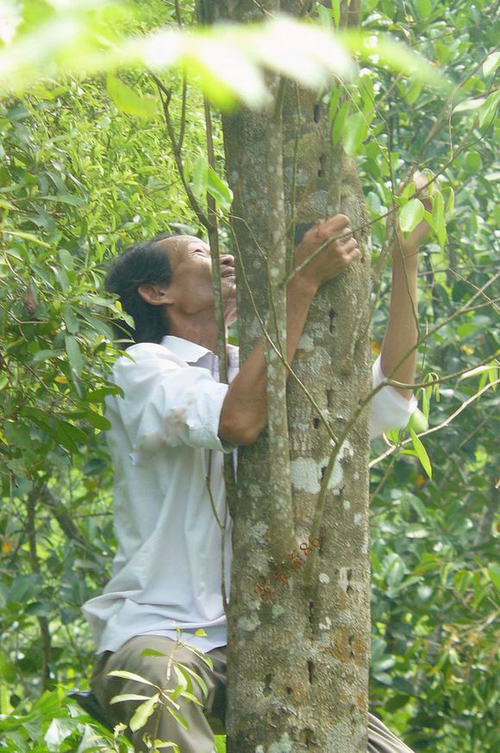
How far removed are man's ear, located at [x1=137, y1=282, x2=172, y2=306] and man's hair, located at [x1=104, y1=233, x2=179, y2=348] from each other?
0.01 m

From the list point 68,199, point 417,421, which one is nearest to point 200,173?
point 68,199

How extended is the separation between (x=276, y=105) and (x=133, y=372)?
0.74m

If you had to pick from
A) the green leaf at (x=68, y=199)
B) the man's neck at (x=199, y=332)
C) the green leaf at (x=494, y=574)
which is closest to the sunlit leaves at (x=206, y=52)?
the green leaf at (x=68, y=199)

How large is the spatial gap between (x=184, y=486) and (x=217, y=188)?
78 cm

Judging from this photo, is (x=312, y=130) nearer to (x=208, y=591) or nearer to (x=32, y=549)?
(x=208, y=591)

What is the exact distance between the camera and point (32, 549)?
4168 mm

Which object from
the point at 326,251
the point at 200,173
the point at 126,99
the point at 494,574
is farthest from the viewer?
the point at 494,574

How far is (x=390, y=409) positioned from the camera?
227 cm

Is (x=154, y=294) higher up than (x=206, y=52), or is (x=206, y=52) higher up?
(x=154, y=294)

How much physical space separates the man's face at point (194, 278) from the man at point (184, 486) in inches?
5.8

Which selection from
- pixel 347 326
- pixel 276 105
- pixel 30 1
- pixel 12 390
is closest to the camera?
pixel 30 1

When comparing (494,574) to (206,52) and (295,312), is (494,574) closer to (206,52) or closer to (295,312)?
(295,312)

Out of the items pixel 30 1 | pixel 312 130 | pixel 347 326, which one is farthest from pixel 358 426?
pixel 30 1

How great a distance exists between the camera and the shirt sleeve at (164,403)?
1993 millimetres
